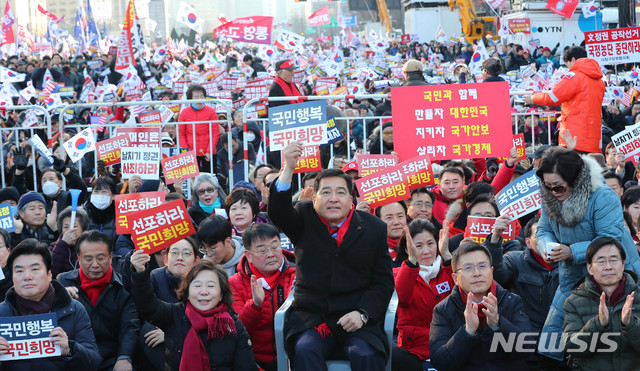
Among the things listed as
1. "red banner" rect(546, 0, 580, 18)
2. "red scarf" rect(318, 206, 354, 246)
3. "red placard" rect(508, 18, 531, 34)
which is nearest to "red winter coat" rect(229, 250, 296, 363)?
"red scarf" rect(318, 206, 354, 246)

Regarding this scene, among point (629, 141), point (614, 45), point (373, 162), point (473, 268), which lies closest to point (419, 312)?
point (473, 268)

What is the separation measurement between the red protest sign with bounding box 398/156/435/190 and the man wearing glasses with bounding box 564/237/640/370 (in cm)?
227

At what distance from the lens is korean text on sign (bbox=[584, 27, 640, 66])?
1087cm

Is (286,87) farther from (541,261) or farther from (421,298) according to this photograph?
(541,261)

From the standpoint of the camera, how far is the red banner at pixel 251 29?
1912 centimetres

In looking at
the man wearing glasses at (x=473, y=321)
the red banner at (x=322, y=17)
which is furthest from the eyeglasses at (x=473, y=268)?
the red banner at (x=322, y=17)

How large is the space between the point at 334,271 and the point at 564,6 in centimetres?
2518

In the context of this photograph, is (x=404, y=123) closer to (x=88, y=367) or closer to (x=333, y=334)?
(x=333, y=334)

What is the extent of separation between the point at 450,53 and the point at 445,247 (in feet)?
97.7

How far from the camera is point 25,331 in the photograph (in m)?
4.88

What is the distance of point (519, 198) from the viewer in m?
6.17

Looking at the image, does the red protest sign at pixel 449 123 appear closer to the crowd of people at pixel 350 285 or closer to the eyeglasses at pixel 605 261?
the crowd of people at pixel 350 285

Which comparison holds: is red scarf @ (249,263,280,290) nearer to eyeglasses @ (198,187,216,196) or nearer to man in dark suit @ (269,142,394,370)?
man in dark suit @ (269,142,394,370)

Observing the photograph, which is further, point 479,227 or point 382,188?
point 382,188
